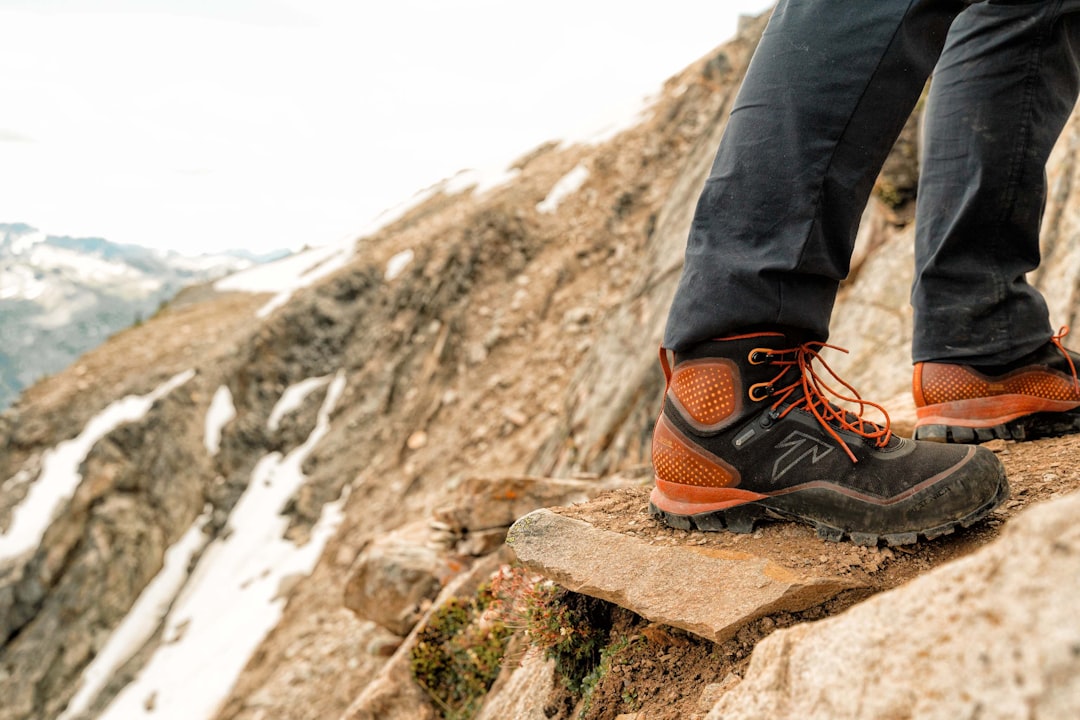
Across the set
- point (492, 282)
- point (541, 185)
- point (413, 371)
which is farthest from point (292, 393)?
point (541, 185)

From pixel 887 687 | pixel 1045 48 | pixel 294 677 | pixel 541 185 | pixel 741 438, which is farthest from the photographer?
pixel 541 185

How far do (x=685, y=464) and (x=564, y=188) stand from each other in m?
14.9

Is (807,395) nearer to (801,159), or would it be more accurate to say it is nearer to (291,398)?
(801,159)

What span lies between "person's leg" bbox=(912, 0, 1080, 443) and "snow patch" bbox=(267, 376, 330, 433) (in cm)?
1638

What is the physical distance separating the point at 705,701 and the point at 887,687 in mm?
749

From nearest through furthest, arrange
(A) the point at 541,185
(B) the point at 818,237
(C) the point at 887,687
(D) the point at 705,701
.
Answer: (C) the point at 887,687 → (D) the point at 705,701 → (B) the point at 818,237 → (A) the point at 541,185

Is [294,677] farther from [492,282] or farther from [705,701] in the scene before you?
[492,282]

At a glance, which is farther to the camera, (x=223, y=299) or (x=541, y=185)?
(x=223, y=299)

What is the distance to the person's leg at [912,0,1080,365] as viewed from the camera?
2.36 m

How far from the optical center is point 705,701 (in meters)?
1.63

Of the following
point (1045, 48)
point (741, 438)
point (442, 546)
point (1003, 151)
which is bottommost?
point (442, 546)

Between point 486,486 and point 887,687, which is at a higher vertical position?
point 887,687

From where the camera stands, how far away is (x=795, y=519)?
1.99 meters
